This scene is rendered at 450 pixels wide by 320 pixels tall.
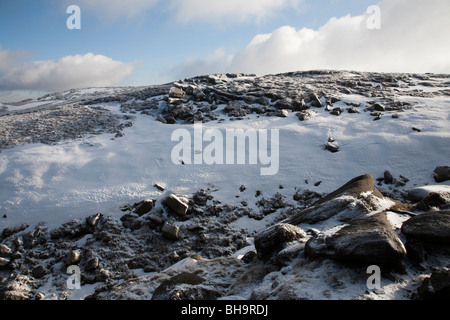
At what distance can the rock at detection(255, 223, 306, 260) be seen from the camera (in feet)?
18.2

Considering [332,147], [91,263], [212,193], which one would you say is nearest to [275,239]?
[212,193]

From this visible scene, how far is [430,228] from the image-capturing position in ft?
14.6

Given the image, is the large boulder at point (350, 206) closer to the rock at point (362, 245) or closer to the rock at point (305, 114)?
the rock at point (362, 245)

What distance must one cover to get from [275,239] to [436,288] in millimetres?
2847

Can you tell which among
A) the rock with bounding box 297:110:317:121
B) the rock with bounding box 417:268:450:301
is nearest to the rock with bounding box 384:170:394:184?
the rock with bounding box 297:110:317:121

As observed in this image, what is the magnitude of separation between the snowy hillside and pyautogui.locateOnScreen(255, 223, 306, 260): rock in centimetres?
5

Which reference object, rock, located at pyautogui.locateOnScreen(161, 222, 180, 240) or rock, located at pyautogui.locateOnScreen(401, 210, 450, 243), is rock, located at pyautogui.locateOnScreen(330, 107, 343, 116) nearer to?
rock, located at pyautogui.locateOnScreen(401, 210, 450, 243)

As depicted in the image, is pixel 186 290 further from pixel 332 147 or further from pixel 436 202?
pixel 332 147

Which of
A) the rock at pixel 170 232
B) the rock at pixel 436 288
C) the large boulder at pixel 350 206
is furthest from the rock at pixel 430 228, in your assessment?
the rock at pixel 170 232

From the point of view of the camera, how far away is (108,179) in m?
10.1

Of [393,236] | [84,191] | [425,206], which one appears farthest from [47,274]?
[425,206]

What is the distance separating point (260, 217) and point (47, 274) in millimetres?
6697

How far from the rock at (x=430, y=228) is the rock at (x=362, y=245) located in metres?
0.44
